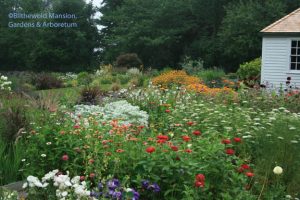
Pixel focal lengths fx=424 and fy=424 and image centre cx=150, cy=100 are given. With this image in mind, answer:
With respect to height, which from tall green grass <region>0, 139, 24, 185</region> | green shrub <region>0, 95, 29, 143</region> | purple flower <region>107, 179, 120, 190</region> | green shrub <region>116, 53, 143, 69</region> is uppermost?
green shrub <region>116, 53, 143, 69</region>

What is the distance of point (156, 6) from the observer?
33.0m

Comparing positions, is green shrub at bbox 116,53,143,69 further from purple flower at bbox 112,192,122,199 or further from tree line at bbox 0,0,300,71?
purple flower at bbox 112,192,122,199

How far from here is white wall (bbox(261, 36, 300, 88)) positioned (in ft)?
54.6

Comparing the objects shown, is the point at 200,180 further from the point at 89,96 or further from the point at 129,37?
the point at 129,37

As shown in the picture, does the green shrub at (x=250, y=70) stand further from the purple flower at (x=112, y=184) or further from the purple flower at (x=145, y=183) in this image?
the purple flower at (x=112, y=184)

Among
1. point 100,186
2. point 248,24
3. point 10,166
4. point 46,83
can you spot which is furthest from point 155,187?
point 248,24

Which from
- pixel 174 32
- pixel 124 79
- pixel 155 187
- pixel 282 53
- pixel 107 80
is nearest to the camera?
pixel 155 187

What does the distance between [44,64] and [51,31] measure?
8.93 feet

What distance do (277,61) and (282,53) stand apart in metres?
0.37

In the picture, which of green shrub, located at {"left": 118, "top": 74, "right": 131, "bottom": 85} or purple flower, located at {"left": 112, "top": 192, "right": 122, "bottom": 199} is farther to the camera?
green shrub, located at {"left": 118, "top": 74, "right": 131, "bottom": 85}

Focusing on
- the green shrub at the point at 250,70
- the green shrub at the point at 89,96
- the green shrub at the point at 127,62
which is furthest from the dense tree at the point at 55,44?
the green shrub at the point at 89,96

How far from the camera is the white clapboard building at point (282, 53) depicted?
1655 cm

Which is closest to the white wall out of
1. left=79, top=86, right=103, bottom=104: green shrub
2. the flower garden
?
left=79, top=86, right=103, bottom=104: green shrub

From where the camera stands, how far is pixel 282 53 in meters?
16.8
